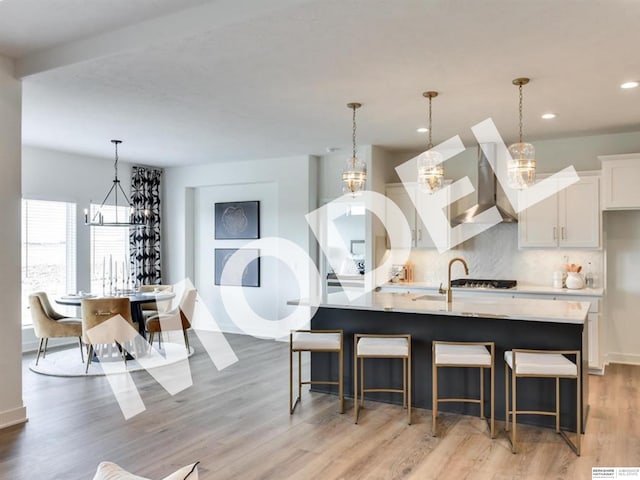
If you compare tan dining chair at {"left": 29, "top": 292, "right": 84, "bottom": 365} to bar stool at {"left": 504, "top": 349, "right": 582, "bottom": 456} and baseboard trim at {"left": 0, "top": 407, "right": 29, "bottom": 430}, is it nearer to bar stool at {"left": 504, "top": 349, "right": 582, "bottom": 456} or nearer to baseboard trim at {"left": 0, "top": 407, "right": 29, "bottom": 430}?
baseboard trim at {"left": 0, "top": 407, "right": 29, "bottom": 430}

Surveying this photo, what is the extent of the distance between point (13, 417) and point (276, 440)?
215 cm

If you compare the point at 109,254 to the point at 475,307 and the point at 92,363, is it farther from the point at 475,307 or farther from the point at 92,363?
the point at 475,307

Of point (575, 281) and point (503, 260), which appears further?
point (503, 260)

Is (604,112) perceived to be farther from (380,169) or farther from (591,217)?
(380,169)

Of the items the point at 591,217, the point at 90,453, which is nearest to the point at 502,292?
the point at 591,217

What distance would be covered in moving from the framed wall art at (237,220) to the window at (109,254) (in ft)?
5.03

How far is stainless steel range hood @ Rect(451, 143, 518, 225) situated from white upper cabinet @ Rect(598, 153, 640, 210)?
1.08 metres

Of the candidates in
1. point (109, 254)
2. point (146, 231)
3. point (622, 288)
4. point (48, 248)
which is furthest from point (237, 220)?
point (622, 288)

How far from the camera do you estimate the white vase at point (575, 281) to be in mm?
6008

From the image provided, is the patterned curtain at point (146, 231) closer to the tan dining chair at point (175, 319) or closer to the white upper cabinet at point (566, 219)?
the tan dining chair at point (175, 319)

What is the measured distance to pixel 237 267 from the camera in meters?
8.35

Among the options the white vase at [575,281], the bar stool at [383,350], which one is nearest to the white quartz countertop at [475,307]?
the bar stool at [383,350]

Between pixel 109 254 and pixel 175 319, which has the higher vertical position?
pixel 109 254

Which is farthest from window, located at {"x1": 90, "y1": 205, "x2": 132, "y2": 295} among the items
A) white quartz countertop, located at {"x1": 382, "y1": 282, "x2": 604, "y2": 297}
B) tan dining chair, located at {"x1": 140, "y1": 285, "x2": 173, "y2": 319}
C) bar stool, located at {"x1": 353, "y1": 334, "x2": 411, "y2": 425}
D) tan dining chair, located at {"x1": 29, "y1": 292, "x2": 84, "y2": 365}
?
bar stool, located at {"x1": 353, "y1": 334, "x2": 411, "y2": 425}
